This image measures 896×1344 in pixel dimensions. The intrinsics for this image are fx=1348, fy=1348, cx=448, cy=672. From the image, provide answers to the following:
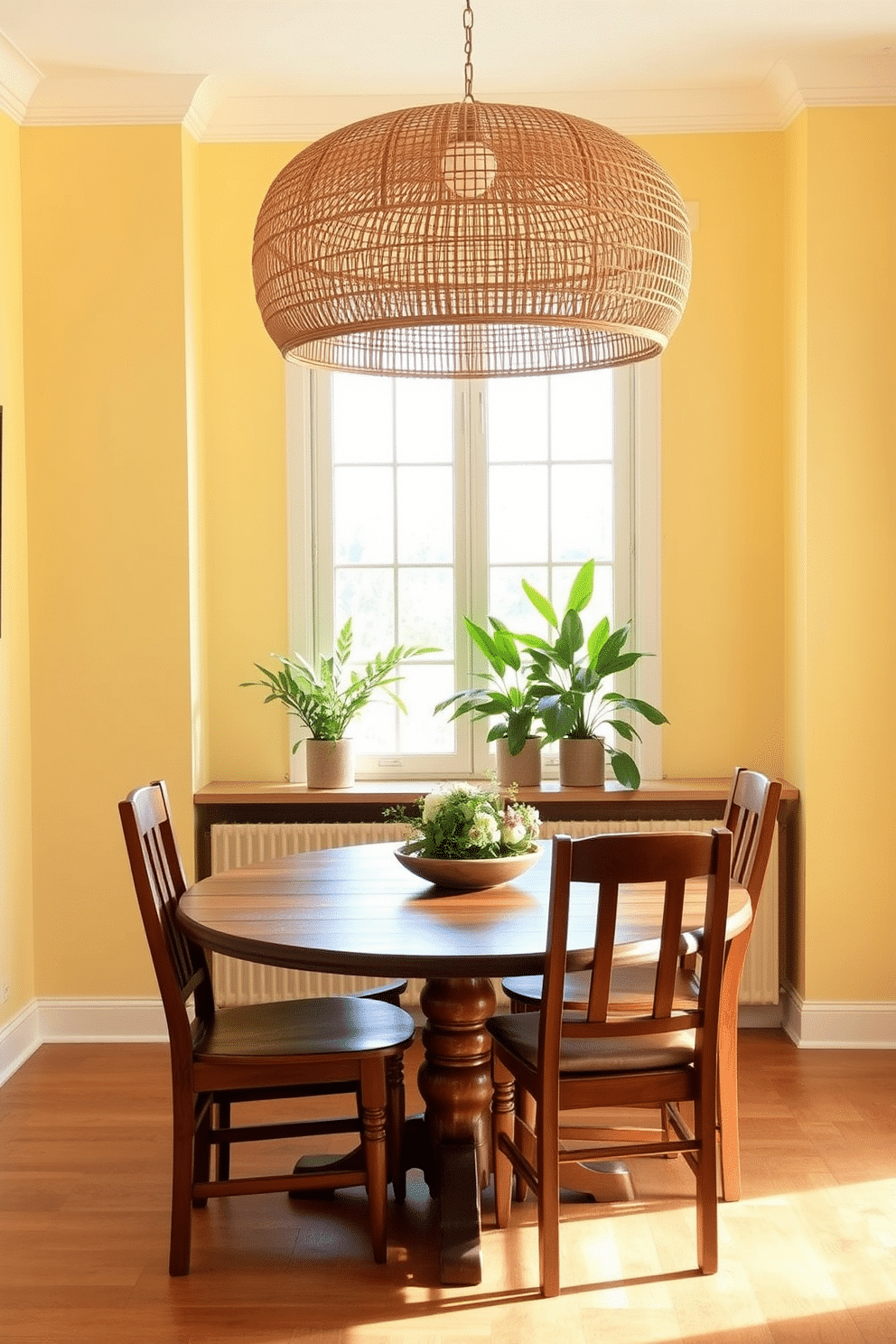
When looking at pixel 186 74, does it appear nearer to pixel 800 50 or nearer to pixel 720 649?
pixel 800 50

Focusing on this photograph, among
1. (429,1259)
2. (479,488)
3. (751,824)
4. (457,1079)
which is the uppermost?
(479,488)

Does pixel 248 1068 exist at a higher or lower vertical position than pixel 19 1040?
higher

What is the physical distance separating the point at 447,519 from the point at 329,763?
981mm

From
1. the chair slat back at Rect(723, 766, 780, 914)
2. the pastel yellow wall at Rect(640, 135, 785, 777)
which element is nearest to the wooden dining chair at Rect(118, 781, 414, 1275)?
the chair slat back at Rect(723, 766, 780, 914)

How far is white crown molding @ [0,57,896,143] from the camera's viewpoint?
431 centimetres

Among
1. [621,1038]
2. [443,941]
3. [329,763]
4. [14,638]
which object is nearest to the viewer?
[443,941]

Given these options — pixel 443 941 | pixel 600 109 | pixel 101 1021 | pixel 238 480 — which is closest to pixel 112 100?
pixel 238 480

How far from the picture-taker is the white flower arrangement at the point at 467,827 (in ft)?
10.2

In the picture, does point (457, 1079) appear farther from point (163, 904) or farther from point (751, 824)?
point (751, 824)

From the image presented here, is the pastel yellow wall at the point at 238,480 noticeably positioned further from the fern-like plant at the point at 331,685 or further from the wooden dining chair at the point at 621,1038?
the wooden dining chair at the point at 621,1038

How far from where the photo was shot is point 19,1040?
4336mm

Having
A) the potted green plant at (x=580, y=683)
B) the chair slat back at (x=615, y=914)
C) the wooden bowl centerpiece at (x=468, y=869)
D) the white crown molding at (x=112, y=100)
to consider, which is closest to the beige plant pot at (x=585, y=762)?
the potted green plant at (x=580, y=683)

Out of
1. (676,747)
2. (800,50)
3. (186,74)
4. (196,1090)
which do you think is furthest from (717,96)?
(196,1090)

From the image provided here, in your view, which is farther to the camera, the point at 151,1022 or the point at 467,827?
the point at 151,1022
